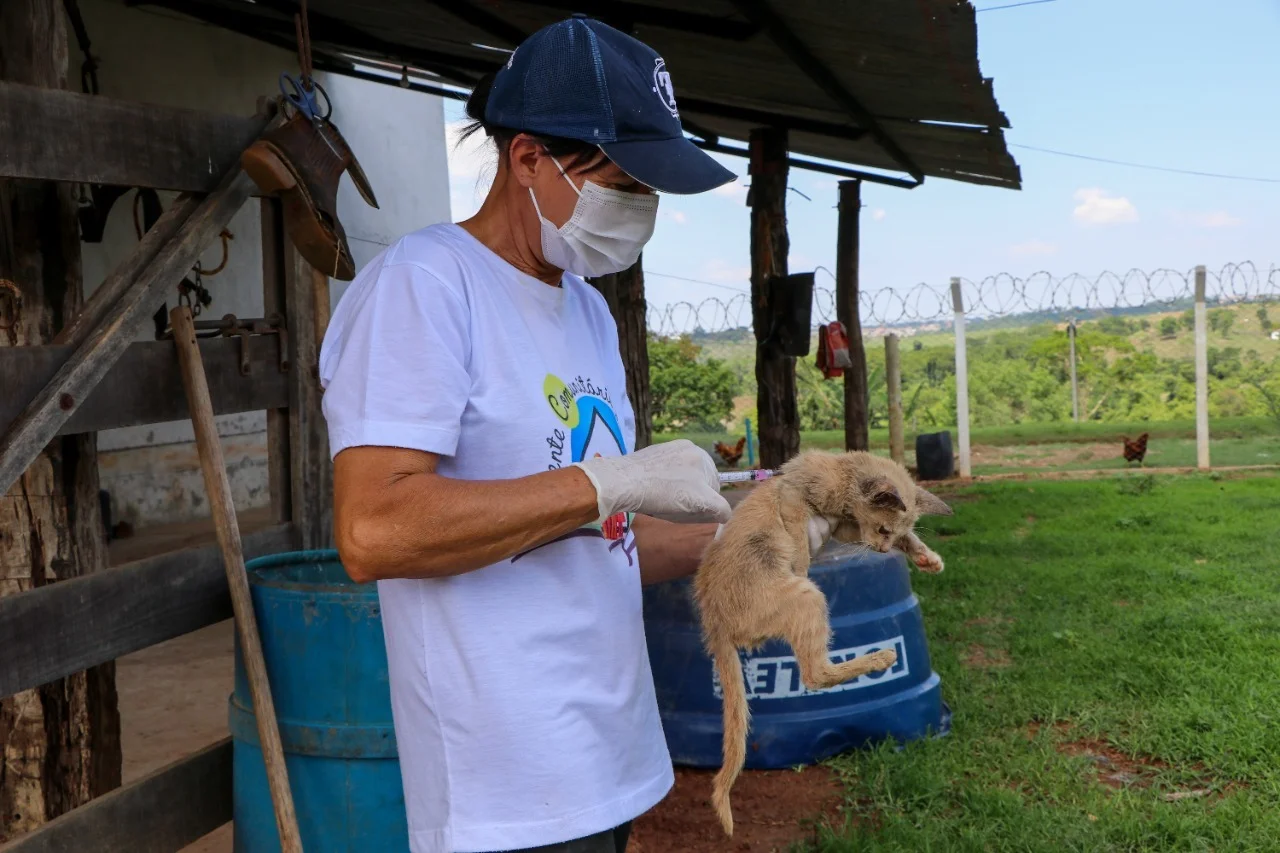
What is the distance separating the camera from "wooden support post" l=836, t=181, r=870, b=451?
11203 millimetres

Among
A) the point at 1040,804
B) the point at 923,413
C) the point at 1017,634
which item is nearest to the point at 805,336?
the point at 1017,634

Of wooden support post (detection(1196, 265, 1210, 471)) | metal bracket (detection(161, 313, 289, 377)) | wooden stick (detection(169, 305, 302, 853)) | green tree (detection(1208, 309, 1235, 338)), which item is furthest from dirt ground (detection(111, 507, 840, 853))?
green tree (detection(1208, 309, 1235, 338))

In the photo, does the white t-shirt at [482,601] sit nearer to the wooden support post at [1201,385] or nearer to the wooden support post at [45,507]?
the wooden support post at [45,507]

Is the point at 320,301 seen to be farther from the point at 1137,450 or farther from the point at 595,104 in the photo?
the point at 1137,450

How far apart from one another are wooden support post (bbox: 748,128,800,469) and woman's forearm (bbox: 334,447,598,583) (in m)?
7.07

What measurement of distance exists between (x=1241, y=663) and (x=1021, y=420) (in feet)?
52.3

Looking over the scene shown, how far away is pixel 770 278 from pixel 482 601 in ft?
24.1

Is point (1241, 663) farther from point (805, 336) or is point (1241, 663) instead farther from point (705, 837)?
point (805, 336)

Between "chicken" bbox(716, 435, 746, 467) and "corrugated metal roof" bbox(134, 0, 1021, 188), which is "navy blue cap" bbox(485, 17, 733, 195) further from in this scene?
"chicken" bbox(716, 435, 746, 467)

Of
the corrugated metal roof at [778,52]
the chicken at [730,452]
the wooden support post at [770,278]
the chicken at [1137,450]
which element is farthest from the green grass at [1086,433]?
the corrugated metal roof at [778,52]

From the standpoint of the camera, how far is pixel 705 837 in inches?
145

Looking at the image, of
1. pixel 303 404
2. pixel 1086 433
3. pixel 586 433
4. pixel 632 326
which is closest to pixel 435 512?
pixel 586 433

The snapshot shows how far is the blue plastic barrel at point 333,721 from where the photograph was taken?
257 centimetres

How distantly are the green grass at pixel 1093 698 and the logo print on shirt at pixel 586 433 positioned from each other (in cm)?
212
